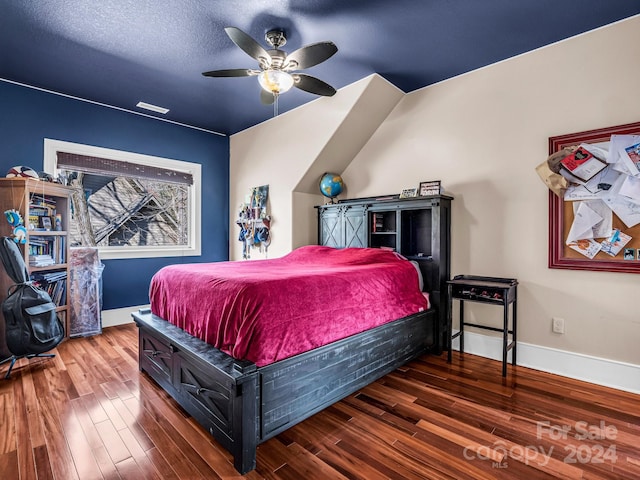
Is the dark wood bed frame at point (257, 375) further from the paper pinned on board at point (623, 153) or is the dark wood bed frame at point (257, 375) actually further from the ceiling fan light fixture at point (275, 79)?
the ceiling fan light fixture at point (275, 79)

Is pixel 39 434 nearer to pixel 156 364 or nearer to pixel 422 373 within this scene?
pixel 156 364

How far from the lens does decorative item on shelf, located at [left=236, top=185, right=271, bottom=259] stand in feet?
14.6

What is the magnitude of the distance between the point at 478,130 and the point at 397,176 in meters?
0.92

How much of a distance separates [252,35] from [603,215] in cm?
305

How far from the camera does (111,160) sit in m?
4.04

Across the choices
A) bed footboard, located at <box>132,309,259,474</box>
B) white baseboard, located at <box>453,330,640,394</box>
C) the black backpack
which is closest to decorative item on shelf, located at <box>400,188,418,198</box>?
white baseboard, located at <box>453,330,640,394</box>

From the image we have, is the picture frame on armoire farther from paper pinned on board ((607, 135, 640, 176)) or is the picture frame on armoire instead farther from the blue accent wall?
the blue accent wall

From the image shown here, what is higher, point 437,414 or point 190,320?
point 190,320

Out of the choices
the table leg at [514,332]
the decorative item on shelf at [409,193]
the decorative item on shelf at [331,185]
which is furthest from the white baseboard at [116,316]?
the table leg at [514,332]

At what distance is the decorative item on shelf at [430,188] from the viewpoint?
124 inches

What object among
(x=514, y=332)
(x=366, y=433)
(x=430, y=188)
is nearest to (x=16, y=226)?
(x=366, y=433)

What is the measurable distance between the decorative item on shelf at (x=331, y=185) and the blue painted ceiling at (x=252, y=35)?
104cm

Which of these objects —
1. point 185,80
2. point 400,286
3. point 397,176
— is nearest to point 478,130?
point 397,176

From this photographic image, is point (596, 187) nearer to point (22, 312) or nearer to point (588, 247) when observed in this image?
point (588, 247)
